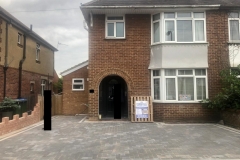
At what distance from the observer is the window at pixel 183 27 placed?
37.6 ft

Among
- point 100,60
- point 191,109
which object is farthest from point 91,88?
point 191,109

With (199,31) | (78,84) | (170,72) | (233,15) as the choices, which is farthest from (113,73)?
(233,15)

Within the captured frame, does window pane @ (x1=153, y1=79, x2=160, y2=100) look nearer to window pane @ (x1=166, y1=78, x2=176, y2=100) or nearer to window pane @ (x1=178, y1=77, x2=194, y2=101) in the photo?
window pane @ (x1=166, y1=78, x2=176, y2=100)

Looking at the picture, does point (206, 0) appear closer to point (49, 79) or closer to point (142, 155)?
point (142, 155)

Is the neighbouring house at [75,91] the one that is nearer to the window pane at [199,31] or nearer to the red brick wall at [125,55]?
the red brick wall at [125,55]

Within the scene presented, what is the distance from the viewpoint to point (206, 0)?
1223cm

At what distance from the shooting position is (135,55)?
39.0ft

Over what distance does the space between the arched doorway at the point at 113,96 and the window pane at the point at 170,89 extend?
10.4ft

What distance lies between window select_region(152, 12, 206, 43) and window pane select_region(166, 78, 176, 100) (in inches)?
86.3

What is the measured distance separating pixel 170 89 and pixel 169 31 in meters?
3.13

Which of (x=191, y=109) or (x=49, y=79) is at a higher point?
(x=49, y=79)

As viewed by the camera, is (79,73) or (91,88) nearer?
(91,88)

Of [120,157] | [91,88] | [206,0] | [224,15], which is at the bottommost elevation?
[120,157]

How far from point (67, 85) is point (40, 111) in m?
3.05
